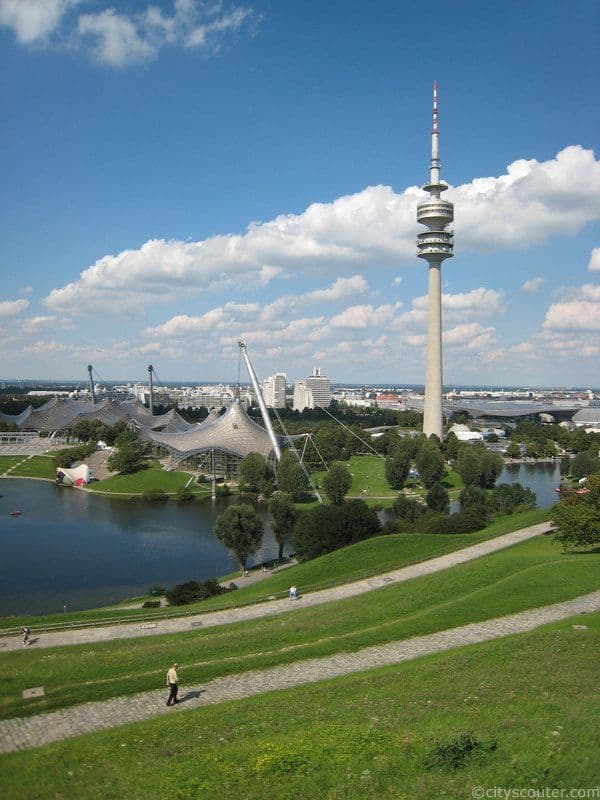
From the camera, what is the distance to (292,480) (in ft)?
171

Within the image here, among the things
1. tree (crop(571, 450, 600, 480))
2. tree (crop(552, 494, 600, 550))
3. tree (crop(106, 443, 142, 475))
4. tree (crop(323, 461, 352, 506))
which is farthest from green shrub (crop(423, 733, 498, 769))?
tree (crop(571, 450, 600, 480))

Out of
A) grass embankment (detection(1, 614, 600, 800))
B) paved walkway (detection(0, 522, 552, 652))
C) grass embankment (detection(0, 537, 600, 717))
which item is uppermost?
grass embankment (detection(1, 614, 600, 800))

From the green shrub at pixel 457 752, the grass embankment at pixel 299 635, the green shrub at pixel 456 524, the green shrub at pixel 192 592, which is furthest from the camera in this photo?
the green shrub at pixel 456 524

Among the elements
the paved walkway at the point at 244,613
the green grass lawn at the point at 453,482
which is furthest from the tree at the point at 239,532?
the green grass lawn at the point at 453,482

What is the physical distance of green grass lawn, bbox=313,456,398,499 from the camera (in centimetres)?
5603

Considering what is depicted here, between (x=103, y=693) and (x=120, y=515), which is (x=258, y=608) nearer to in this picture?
(x=103, y=693)

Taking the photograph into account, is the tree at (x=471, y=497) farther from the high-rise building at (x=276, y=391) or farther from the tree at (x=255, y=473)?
the high-rise building at (x=276, y=391)

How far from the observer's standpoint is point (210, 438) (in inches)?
2586

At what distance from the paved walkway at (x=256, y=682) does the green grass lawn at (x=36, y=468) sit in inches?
2176

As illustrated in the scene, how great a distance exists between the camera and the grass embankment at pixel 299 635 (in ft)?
45.0

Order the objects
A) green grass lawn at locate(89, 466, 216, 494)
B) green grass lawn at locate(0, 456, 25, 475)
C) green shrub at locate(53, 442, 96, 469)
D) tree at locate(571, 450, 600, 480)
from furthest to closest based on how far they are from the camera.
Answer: green grass lawn at locate(0, 456, 25, 475), green shrub at locate(53, 442, 96, 469), tree at locate(571, 450, 600, 480), green grass lawn at locate(89, 466, 216, 494)

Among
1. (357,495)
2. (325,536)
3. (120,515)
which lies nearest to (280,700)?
(325,536)

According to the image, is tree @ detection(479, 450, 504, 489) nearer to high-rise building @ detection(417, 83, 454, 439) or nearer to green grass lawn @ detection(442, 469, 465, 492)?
green grass lawn @ detection(442, 469, 465, 492)

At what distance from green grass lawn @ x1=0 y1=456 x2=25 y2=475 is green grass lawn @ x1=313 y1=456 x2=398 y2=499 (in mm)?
32214
